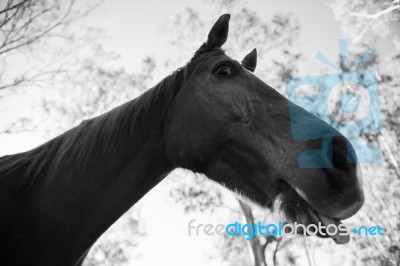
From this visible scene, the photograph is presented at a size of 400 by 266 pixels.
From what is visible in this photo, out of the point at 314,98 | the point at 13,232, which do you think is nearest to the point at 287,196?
the point at 13,232

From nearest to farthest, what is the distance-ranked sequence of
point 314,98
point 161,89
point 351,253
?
point 161,89 < point 314,98 < point 351,253

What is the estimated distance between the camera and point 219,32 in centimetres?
293

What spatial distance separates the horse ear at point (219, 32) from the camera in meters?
2.86

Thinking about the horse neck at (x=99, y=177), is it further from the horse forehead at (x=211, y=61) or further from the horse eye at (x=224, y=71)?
the horse eye at (x=224, y=71)

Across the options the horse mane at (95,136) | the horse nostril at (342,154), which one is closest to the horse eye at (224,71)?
the horse mane at (95,136)

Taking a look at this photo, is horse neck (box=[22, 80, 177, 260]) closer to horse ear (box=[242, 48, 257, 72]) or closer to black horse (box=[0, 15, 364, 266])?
black horse (box=[0, 15, 364, 266])

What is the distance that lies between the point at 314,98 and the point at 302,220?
42.4ft

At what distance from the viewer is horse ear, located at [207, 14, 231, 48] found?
2857mm

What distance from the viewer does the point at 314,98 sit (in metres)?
13.6

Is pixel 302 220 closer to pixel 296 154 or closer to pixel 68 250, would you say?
pixel 296 154

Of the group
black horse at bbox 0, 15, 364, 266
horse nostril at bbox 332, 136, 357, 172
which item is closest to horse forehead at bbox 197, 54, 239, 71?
black horse at bbox 0, 15, 364, 266

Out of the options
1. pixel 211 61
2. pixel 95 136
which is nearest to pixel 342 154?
pixel 211 61

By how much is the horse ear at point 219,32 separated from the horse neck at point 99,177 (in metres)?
0.75

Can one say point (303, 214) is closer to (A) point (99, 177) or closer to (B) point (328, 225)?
(B) point (328, 225)
